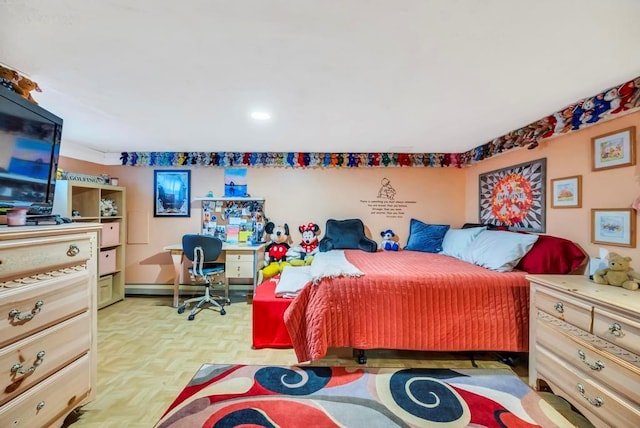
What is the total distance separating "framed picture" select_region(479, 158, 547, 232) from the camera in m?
2.53

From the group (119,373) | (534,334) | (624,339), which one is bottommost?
(119,373)

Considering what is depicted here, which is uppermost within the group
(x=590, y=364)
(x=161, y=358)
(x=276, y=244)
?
(x=276, y=244)

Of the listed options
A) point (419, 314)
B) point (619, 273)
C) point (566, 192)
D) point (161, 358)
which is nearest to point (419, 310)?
point (419, 314)

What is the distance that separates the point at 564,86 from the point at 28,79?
3536 millimetres

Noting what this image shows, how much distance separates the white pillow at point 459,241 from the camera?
9.46ft

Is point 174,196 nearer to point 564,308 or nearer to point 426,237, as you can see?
point 426,237

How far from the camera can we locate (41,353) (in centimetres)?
121

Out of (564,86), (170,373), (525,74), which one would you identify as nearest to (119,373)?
(170,373)

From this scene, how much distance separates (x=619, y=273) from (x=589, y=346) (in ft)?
1.76

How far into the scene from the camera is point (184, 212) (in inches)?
152

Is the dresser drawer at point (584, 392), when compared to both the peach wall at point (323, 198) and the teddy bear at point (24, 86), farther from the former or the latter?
the teddy bear at point (24, 86)

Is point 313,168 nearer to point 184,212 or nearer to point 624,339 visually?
point 184,212

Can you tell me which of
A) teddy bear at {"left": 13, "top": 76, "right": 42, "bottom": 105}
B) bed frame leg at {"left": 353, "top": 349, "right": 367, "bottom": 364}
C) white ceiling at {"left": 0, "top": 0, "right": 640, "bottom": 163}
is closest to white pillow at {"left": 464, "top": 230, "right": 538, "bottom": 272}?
white ceiling at {"left": 0, "top": 0, "right": 640, "bottom": 163}

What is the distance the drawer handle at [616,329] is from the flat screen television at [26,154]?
121 inches
